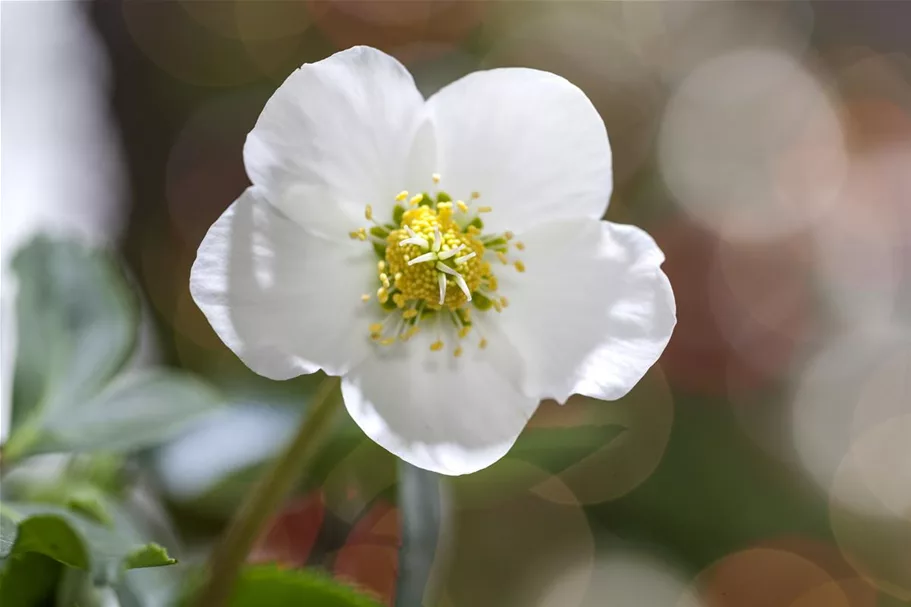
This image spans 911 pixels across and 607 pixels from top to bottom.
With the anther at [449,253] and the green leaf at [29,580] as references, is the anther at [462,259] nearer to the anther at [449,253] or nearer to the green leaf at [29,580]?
the anther at [449,253]

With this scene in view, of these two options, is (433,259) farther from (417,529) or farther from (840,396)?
(840,396)

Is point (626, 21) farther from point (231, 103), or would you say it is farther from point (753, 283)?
point (231, 103)

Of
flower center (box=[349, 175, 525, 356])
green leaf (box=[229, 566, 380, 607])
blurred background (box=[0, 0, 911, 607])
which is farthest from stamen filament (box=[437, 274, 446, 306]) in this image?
blurred background (box=[0, 0, 911, 607])

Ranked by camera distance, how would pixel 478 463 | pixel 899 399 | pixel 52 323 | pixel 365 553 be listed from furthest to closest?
pixel 899 399 < pixel 365 553 < pixel 52 323 < pixel 478 463

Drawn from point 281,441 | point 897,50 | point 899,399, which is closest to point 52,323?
point 281,441

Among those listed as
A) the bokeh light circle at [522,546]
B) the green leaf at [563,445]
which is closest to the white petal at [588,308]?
the green leaf at [563,445]
